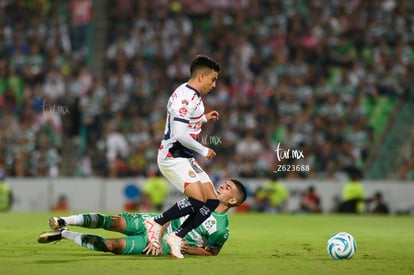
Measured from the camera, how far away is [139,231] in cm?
1080

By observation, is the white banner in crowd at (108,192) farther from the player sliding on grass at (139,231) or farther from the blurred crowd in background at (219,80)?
the player sliding on grass at (139,231)

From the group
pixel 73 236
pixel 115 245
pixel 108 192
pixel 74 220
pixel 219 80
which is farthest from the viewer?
pixel 219 80

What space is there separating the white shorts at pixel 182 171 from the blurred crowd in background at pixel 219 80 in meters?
11.5

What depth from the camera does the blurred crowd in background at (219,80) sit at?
2498 centimetres

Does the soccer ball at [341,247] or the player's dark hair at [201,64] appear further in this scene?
the player's dark hair at [201,64]

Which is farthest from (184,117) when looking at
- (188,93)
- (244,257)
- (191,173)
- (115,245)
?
(244,257)

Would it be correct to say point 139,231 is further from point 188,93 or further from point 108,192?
point 108,192

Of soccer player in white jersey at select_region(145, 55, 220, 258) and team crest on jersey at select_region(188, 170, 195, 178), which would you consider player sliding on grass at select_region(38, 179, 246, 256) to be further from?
team crest on jersey at select_region(188, 170, 195, 178)

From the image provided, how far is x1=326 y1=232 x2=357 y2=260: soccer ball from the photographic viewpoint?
34.2 ft

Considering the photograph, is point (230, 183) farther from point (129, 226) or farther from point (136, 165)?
point (136, 165)

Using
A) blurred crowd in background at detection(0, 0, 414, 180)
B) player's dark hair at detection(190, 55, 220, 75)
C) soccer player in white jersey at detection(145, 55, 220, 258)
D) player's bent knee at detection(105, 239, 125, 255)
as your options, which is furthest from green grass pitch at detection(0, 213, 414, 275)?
blurred crowd in background at detection(0, 0, 414, 180)

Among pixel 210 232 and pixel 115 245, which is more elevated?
pixel 210 232

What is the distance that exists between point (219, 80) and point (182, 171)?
16.5 m

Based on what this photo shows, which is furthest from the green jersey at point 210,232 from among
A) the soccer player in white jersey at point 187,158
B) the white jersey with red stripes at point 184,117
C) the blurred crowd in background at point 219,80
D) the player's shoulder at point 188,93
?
the blurred crowd in background at point 219,80
